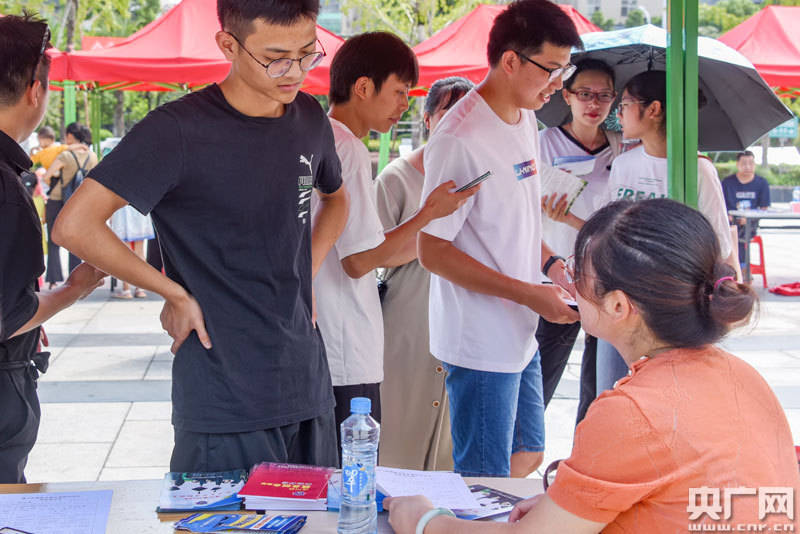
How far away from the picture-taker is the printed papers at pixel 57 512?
Result: 1657 millimetres

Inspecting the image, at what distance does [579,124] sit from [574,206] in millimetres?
379

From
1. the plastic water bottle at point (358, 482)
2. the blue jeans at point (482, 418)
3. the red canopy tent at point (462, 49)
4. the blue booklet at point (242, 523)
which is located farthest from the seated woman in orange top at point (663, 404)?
the red canopy tent at point (462, 49)

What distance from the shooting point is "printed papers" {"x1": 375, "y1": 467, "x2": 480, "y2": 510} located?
70.9 inches

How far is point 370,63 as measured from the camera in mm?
2770

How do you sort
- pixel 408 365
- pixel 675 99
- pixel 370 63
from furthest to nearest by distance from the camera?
pixel 408 365
pixel 370 63
pixel 675 99

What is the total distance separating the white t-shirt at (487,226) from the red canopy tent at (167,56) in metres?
5.12

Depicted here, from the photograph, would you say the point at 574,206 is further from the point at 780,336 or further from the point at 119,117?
the point at 119,117

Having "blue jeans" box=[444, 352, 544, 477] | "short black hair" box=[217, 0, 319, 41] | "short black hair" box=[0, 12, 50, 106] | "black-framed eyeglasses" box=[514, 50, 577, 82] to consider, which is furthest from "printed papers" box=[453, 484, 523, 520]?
"short black hair" box=[0, 12, 50, 106]

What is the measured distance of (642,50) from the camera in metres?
3.68

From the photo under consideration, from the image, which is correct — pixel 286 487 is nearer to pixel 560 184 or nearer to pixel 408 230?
pixel 408 230

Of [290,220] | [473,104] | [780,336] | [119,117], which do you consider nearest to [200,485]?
[290,220]

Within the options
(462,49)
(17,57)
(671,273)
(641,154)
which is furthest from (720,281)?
(462,49)

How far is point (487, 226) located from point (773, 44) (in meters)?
7.69

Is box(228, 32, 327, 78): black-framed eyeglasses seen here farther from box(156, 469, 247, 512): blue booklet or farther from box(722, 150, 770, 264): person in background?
box(722, 150, 770, 264): person in background
